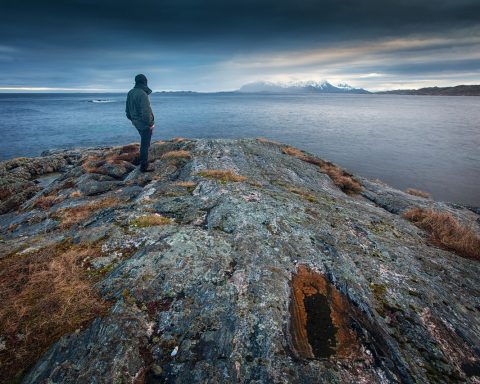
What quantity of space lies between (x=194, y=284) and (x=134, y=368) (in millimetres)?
2149

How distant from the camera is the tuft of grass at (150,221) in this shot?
938cm

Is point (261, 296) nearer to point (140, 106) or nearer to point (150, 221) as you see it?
point (150, 221)

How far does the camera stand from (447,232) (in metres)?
12.3

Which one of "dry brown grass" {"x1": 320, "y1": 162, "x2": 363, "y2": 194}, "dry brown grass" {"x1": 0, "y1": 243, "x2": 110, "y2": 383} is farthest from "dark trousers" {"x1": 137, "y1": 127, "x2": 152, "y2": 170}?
"dry brown grass" {"x1": 320, "y1": 162, "x2": 363, "y2": 194}

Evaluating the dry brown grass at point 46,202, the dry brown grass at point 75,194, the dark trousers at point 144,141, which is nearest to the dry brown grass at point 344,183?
the dark trousers at point 144,141

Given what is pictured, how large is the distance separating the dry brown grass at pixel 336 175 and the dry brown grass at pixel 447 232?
5194 millimetres

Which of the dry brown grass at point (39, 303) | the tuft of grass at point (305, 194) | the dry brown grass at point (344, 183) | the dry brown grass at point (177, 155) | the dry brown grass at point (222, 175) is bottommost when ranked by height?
the dry brown grass at point (344, 183)

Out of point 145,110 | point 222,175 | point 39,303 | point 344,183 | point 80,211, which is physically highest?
point 145,110

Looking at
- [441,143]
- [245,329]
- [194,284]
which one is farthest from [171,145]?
[441,143]

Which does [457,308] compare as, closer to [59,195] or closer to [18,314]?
[18,314]

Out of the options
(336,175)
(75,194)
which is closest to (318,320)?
(75,194)

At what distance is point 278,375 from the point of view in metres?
4.80

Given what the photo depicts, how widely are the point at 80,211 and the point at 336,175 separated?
→ 16.9 meters

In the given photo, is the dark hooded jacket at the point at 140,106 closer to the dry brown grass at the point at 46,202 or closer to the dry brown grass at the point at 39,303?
the dry brown grass at the point at 46,202
